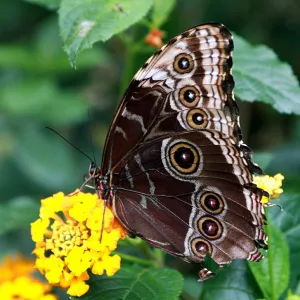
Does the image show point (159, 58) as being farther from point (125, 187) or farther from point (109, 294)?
point (109, 294)

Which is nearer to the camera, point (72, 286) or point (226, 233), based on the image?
point (72, 286)

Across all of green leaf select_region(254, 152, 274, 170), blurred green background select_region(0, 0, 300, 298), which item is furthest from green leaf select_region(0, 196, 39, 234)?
green leaf select_region(254, 152, 274, 170)

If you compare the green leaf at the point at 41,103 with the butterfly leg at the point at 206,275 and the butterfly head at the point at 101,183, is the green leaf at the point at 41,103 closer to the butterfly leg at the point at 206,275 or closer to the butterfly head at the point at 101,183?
A: the butterfly head at the point at 101,183

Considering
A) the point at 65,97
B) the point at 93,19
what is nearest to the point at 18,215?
the point at 93,19

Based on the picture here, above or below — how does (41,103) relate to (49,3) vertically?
below

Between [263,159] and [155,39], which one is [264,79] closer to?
[263,159]

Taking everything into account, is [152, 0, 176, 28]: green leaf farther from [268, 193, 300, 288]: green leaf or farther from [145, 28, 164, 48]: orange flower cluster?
[268, 193, 300, 288]: green leaf

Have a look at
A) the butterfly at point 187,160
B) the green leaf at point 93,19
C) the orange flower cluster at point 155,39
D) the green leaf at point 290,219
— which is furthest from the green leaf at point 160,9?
the green leaf at point 290,219

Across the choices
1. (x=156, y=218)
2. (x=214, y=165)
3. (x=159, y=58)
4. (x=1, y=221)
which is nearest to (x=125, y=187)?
(x=156, y=218)
